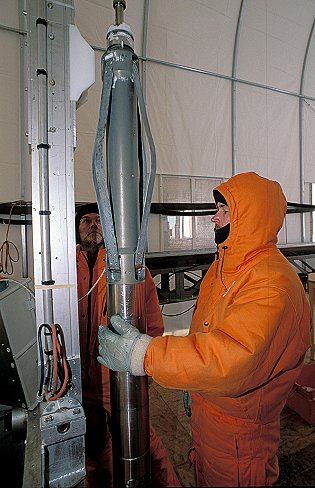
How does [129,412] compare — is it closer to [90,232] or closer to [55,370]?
[55,370]

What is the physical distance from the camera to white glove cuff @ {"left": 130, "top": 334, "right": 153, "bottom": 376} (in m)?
0.54

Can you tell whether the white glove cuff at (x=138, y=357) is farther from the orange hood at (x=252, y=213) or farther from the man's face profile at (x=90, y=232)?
the man's face profile at (x=90, y=232)

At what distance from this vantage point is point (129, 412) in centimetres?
57

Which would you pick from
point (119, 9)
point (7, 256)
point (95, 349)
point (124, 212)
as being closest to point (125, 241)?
point (124, 212)

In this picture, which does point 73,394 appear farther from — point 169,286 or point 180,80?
point 180,80

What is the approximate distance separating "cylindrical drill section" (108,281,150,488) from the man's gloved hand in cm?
2

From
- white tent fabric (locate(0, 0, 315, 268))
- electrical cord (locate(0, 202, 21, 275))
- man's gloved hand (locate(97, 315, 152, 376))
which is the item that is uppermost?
white tent fabric (locate(0, 0, 315, 268))

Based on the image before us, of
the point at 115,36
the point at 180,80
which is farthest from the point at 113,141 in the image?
the point at 180,80

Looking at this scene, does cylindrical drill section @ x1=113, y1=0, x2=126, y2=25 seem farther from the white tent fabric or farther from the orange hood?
the white tent fabric

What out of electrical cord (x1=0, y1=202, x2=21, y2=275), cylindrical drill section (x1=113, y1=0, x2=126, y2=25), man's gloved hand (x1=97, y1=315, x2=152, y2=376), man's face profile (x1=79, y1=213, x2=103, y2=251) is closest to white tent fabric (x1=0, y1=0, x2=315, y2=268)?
electrical cord (x1=0, y1=202, x2=21, y2=275)

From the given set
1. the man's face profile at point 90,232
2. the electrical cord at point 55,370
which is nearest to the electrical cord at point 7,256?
the man's face profile at point 90,232

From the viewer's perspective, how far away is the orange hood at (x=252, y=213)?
68cm

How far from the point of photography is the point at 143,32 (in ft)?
8.30

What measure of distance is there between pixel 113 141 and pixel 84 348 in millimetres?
836
